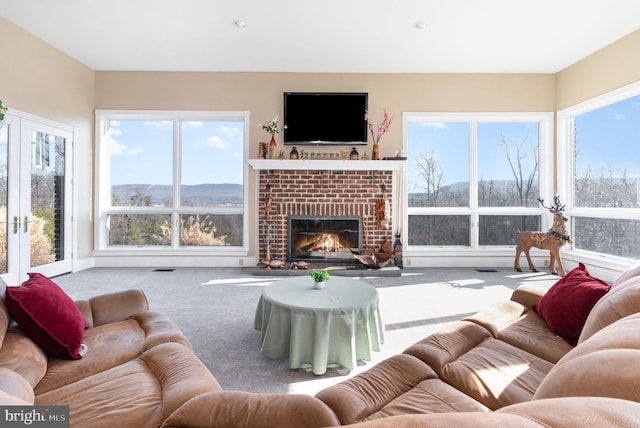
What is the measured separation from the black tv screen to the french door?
3299 mm

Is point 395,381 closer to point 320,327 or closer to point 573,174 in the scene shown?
point 320,327

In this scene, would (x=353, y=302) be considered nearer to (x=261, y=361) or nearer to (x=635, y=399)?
(x=261, y=361)

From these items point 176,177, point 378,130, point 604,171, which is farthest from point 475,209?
point 176,177

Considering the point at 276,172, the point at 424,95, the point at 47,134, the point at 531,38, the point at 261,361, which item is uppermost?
the point at 531,38

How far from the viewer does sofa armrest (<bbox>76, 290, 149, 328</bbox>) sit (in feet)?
6.57

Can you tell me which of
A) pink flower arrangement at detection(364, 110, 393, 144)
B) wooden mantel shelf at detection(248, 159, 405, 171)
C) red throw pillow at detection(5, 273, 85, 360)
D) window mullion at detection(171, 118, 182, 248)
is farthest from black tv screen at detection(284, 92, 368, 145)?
red throw pillow at detection(5, 273, 85, 360)

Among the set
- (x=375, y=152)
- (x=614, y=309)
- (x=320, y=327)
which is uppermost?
(x=375, y=152)

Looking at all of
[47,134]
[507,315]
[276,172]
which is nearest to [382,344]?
[507,315]

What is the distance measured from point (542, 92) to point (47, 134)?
7478 mm

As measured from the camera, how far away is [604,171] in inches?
184

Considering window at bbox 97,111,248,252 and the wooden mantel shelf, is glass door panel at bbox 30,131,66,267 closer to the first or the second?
window at bbox 97,111,248,252

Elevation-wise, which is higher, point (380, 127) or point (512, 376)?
point (380, 127)

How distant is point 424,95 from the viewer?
214 inches

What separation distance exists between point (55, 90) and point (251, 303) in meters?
4.15
